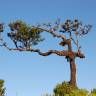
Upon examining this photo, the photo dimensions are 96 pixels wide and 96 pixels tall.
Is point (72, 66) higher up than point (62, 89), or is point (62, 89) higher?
point (72, 66)

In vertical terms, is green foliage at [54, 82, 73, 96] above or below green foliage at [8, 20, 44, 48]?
below

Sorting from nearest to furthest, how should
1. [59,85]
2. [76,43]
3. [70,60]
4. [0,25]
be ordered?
[59,85]
[70,60]
[76,43]
[0,25]

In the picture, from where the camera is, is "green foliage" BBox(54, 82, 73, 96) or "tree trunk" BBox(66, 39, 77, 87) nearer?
"green foliage" BBox(54, 82, 73, 96)

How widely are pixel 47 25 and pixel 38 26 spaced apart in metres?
1.52

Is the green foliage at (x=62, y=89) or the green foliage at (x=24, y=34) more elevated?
the green foliage at (x=24, y=34)

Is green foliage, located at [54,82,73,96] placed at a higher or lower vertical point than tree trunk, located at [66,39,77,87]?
lower

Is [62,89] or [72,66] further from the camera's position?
[72,66]

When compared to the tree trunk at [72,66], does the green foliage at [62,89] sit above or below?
below

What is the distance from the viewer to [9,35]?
5206 cm

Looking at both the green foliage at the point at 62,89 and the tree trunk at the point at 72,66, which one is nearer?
the green foliage at the point at 62,89

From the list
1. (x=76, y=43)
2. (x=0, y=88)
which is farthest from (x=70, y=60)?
(x=0, y=88)

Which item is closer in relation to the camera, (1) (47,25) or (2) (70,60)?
(2) (70,60)

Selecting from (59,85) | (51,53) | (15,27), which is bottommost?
(59,85)

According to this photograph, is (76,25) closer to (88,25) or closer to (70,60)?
(88,25)
